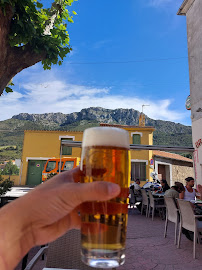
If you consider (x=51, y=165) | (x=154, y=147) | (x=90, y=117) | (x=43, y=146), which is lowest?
(x=51, y=165)

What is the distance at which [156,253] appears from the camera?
3.88 metres

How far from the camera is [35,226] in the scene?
79 centimetres

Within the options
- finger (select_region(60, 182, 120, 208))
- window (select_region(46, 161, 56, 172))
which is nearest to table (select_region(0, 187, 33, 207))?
finger (select_region(60, 182, 120, 208))

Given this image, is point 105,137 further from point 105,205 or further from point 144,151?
point 144,151

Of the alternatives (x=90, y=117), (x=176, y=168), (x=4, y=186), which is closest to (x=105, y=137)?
(x=4, y=186)

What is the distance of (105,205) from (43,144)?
2267 cm

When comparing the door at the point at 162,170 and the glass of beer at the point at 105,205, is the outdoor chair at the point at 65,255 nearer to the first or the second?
the glass of beer at the point at 105,205

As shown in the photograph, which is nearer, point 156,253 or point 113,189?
point 113,189

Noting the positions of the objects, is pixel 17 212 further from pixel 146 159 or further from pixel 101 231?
pixel 146 159

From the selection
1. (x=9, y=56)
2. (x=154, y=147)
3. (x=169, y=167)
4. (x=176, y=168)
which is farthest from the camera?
(x=176, y=168)

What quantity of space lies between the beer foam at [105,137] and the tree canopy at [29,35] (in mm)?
3143

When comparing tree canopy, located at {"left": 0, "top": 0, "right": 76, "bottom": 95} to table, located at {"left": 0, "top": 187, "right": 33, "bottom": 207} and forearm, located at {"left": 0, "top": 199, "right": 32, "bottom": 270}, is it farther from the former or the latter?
forearm, located at {"left": 0, "top": 199, "right": 32, "bottom": 270}

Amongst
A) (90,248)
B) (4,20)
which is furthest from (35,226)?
(4,20)

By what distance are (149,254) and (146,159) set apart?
17688 mm
